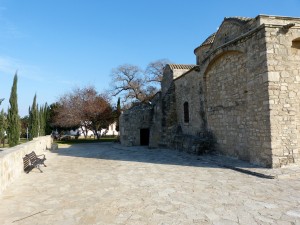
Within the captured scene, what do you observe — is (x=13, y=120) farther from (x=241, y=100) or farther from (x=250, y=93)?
(x=250, y=93)

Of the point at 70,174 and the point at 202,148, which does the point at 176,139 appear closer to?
the point at 202,148

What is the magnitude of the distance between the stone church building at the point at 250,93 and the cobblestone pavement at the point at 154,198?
126cm

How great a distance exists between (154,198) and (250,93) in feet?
18.8

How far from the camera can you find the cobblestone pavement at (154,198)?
Answer: 453cm

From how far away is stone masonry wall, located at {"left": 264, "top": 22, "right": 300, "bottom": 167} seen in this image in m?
8.31

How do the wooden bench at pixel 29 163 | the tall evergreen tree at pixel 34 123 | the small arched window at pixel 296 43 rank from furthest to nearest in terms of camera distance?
the tall evergreen tree at pixel 34 123
the wooden bench at pixel 29 163
the small arched window at pixel 296 43

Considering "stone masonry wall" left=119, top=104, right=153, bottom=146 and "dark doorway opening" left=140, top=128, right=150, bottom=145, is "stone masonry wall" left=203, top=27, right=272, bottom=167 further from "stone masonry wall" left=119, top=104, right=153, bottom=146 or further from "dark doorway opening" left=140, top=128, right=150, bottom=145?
"dark doorway opening" left=140, top=128, right=150, bottom=145

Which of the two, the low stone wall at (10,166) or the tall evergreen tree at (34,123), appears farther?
the tall evergreen tree at (34,123)

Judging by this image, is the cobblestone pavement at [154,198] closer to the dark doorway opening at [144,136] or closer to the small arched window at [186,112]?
the small arched window at [186,112]

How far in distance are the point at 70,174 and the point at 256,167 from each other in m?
6.36

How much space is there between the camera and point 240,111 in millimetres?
10117

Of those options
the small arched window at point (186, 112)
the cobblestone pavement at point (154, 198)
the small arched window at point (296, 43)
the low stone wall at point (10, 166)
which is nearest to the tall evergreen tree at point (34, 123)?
the small arched window at point (186, 112)

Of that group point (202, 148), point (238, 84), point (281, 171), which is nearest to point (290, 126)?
point (281, 171)

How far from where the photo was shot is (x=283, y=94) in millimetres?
8469
